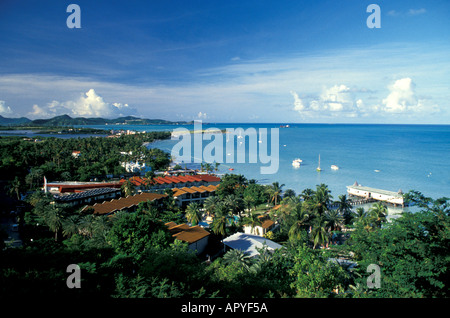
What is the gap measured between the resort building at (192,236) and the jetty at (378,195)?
3374cm

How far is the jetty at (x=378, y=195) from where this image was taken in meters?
41.3

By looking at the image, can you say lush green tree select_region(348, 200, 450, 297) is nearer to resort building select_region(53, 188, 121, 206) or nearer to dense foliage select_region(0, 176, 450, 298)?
dense foliage select_region(0, 176, 450, 298)

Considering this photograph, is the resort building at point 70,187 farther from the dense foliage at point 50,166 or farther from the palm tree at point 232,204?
the palm tree at point 232,204

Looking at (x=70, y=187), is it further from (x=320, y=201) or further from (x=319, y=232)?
(x=319, y=232)

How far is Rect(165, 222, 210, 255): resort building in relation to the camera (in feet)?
65.5

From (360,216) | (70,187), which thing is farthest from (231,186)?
(70,187)

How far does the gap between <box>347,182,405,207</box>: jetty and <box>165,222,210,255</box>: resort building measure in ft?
111

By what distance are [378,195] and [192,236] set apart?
3646 centimetres

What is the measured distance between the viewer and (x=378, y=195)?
43.7 meters

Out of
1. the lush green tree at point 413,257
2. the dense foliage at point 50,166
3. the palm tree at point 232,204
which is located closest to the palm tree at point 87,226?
the palm tree at point 232,204

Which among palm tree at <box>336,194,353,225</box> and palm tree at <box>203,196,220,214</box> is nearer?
palm tree at <box>203,196,220,214</box>

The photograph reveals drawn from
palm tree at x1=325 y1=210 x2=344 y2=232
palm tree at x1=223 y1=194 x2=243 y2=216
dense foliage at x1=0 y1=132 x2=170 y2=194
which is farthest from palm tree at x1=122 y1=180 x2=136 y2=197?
palm tree at x1=325 y1=210 x2=344 y2=232
